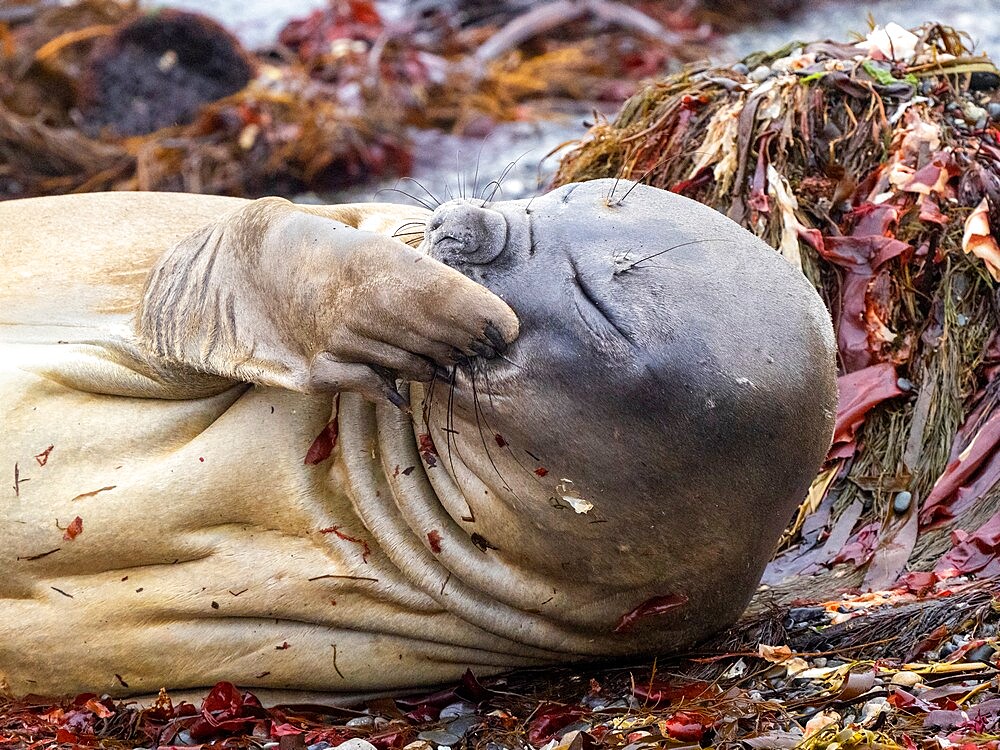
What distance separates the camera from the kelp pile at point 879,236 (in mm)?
5051

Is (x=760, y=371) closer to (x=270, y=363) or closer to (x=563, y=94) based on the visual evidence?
(x=270, y=363)

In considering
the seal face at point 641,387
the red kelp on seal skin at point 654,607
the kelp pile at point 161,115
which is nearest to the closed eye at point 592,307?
the seal face at point 641,387

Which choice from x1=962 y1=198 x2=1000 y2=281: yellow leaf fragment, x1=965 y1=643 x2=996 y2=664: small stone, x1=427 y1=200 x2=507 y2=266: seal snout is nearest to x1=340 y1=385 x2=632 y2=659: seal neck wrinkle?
x1=427 y1=200 x2=507 y2=266: seal snout

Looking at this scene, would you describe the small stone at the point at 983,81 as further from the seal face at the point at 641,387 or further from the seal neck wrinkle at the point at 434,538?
the seal neck wrinkle at the point at 434,538

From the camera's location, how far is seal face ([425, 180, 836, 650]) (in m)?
3.77

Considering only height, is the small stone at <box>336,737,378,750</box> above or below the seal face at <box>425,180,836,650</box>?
below

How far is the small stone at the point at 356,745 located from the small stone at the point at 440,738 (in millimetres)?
161

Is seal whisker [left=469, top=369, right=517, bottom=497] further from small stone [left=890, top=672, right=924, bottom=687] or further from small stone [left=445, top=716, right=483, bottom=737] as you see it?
small stone [left=890, top=672, right=924, bottom=687]

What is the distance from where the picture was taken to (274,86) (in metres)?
11.3

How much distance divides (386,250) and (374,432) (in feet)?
2.48

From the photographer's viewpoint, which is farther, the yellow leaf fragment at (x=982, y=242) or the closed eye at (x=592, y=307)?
the yellow leaf fragment at (x=982, y=242)

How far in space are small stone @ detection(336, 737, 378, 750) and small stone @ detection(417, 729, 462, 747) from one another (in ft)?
0.53

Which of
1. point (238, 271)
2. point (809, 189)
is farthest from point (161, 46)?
point (238, 271)

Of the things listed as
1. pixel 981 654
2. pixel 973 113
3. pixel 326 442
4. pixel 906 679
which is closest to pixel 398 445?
pixel 326 442
